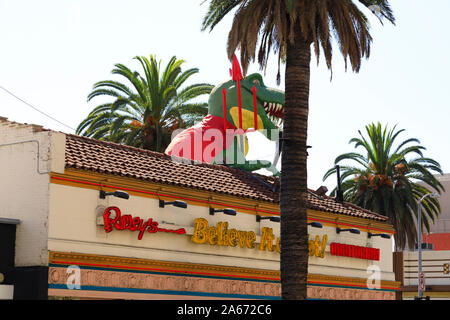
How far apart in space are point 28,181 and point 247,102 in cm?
1145

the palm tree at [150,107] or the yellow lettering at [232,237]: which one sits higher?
the palm tree at [150,107]

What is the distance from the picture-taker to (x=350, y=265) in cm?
3272

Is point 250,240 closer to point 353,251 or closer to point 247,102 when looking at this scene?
point 247,102

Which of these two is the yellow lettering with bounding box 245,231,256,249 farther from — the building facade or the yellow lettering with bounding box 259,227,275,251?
the yellow lettering with bounding box 259,227,275,251

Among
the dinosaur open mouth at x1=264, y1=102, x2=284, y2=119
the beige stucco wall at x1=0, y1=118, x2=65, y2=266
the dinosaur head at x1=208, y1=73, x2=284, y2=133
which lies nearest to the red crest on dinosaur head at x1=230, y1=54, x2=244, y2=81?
the dinosaur head at x1=208, y1=73, x2=284, y2=133

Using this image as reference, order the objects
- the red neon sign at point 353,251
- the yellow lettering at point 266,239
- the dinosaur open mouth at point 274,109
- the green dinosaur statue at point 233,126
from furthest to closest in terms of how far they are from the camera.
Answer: the dinosaur open mouth at point 274,109
the red neon sign at point 353,251
the green dinosaur statue at point 233,126
the yellow lettering at point 266,239

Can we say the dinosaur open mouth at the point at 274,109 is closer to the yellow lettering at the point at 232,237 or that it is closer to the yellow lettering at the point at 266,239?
the yellow lettering at the point at 266,239

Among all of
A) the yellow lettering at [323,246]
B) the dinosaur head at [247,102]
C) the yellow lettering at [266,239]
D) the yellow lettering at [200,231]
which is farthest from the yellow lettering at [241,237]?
the dinosaur head at [247,102]

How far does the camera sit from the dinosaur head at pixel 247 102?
31344mm

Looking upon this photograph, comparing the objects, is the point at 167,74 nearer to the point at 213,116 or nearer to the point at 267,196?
the point at 213,116

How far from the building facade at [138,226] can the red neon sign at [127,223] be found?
0.03 meters

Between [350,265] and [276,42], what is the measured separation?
11.4 metres

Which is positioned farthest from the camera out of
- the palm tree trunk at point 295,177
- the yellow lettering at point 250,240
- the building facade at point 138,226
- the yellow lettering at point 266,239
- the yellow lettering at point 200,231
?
the yellow lettering at point 266,239

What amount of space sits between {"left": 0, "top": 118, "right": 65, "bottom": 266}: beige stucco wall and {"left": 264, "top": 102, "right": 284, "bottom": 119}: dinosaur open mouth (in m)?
11.8
